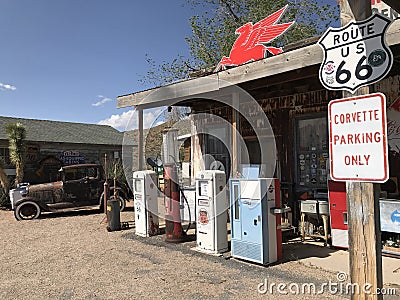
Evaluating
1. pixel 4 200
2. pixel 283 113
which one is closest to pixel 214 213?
pixel 283 113

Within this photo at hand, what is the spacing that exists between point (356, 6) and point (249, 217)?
397 cm

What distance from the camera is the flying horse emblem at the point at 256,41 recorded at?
755cm

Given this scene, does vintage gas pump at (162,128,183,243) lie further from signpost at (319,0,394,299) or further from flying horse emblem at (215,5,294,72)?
signpost at (319,0,394,299)

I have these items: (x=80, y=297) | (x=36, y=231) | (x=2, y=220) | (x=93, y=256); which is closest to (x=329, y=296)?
(x=80, y=297)

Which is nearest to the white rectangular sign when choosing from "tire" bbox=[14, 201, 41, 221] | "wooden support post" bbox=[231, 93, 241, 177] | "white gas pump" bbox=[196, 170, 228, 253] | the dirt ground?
the dirt ground

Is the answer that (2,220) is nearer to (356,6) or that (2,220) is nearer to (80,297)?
(80,297)

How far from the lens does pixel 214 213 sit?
21.5 ft

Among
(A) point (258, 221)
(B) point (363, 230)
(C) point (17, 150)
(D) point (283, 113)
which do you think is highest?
(D) point (283, 113)

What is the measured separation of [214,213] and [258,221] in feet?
3.30

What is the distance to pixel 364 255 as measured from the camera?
8.00ft

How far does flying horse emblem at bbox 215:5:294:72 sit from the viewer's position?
24.8ft

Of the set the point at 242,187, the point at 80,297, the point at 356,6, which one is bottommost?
the point at 80,297

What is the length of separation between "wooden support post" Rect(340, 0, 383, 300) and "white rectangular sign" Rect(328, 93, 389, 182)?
8cm

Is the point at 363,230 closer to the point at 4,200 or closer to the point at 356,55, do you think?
the point at 356,55
